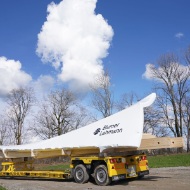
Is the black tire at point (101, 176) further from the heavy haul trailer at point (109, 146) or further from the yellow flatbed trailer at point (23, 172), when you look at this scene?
the yellow flatbed trailer at point (23, 172)

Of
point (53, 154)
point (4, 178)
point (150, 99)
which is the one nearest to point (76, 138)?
point (53, 154)

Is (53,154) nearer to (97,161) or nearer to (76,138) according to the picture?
(76,138)

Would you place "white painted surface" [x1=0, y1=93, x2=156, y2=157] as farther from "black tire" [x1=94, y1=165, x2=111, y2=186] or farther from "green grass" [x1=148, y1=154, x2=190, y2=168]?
"green grass" [x1=148, y1=154, x2=190, y2=168]

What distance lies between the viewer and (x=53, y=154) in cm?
1517

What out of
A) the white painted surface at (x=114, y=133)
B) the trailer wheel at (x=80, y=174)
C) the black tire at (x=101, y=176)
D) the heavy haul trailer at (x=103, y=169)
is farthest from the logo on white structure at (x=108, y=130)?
the trailer wheel at (x=80, y=174)

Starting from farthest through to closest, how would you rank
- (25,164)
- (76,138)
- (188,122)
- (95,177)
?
(188,122)
(25,164)
(76,138)
(95,177)

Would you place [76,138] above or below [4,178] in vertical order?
above

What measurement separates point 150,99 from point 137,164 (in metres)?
2.91

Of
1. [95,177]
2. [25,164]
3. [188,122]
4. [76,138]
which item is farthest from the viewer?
[188,122]

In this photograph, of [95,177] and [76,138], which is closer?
[95,177]

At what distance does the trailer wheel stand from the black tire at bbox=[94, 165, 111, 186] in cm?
63

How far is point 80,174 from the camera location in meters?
13.6

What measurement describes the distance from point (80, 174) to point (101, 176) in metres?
1.24

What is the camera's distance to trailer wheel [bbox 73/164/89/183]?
13.4 m
